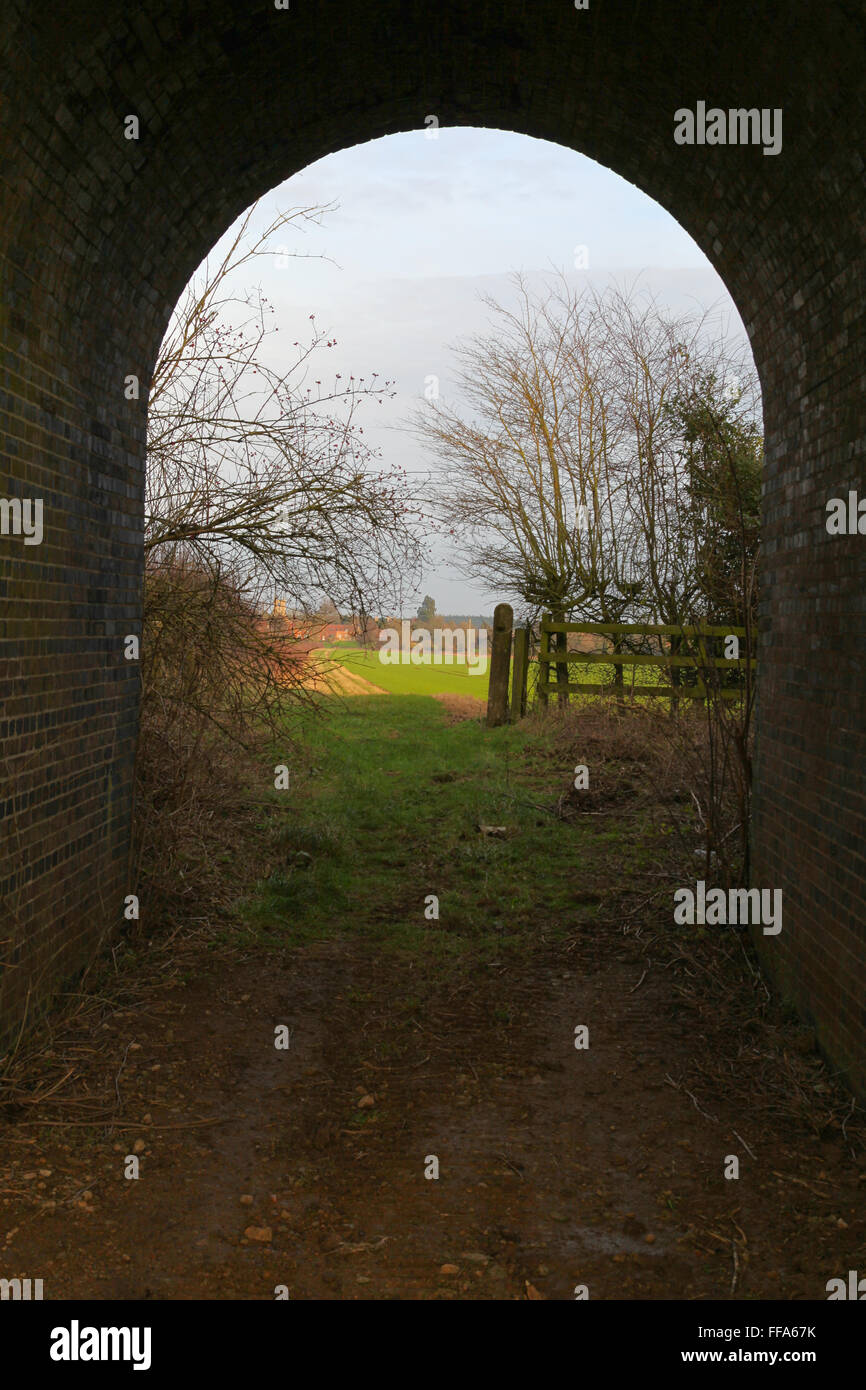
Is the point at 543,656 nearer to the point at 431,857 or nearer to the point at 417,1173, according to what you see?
the point at 431,857

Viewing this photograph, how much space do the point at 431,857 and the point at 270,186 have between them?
5.42 m

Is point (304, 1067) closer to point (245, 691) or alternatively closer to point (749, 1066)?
point (749, 1066)

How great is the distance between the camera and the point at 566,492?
61.0 ft

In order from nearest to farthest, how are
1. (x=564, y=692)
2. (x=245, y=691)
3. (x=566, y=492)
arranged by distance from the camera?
(x=245, y=691) < (x=564, y=692) < (x=566, y=492)

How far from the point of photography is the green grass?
7539 mm

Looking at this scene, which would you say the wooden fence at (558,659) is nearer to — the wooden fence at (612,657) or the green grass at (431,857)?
the wooden fence at (612,657)

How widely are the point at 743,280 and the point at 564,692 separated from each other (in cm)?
1111

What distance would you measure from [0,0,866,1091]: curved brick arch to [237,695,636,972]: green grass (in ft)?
5.88

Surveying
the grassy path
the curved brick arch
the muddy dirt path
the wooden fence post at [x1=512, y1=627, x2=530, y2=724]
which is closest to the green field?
the wooden fence post at [x1=512, y1=627, x2=530, y2=724]

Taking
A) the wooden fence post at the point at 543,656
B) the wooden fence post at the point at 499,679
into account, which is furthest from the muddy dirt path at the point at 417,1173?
the wooden fence post at the point at 499,679

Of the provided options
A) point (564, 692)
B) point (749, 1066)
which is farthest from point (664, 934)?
point (564, 692)

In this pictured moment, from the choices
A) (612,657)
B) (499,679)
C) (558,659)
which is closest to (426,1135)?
(612,657)

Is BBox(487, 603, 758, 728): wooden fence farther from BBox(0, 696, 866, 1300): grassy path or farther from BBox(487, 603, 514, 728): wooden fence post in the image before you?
BBox(0, 696, 866, 1300): grassy path

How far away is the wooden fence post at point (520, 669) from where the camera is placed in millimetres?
18094
